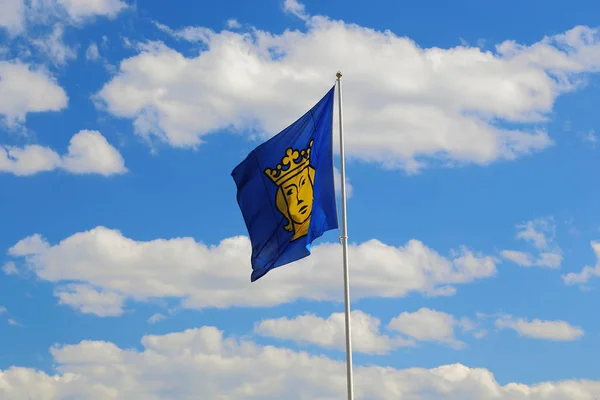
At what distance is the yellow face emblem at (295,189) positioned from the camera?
34750 millimetres

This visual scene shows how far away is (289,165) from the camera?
117 ft

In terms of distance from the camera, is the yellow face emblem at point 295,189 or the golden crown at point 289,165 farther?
the golden crown at point 289,165

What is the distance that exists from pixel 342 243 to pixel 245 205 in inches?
197

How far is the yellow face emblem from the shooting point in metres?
34.8

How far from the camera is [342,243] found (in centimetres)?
3397

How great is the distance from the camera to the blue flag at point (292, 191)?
→ 34500 millimetres

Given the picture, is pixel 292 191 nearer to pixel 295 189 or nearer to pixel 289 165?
pixel 295 189

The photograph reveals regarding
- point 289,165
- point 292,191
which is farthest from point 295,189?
point 289,165

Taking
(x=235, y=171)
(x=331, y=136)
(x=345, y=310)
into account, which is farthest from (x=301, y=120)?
(x=345, y=310)

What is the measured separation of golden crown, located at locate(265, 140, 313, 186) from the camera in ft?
115

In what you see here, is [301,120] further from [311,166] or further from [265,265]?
[265,265]

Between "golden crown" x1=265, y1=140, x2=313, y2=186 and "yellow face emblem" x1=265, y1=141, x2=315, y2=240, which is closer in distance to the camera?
"yellow face emblem" x1=265, y1=141, x2=315, y2=240

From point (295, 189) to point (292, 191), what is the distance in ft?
0.45

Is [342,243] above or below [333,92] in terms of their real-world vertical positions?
below
